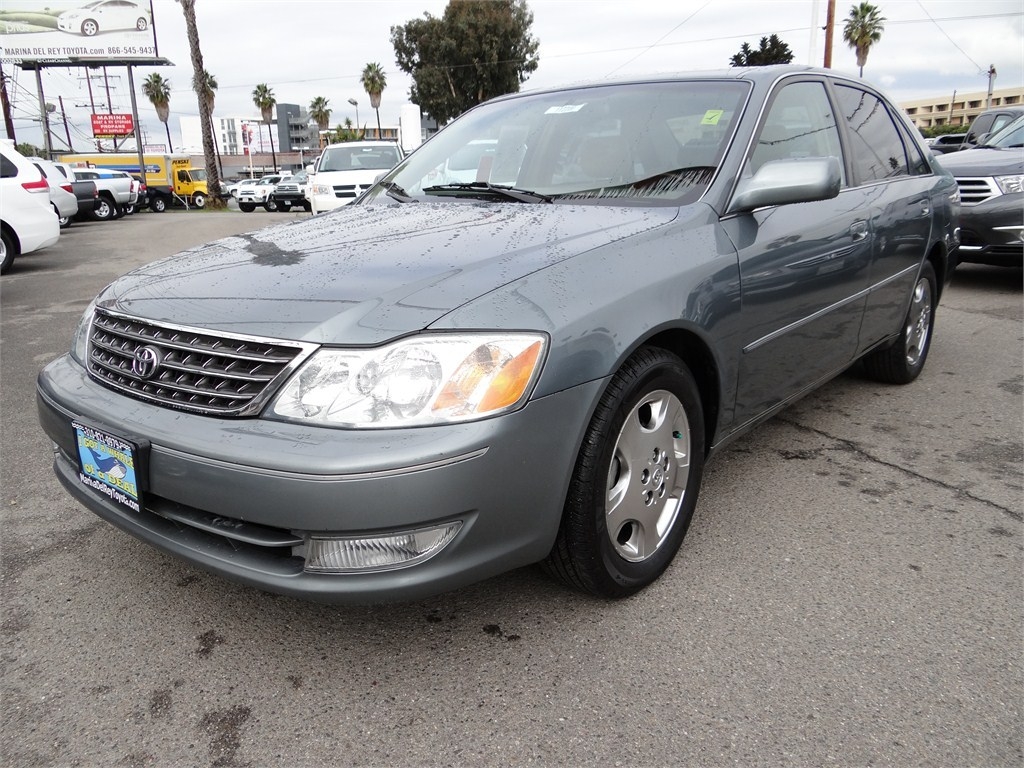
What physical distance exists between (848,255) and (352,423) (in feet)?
7.55

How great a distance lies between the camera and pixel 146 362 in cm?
203

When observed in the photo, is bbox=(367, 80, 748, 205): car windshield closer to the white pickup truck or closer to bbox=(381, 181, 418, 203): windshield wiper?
bbox=(381, 181, 418, 203): windshield wiper

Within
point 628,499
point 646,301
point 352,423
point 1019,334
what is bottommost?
point 1019,334

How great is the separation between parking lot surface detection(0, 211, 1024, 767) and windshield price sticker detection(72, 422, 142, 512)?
1.39 ft

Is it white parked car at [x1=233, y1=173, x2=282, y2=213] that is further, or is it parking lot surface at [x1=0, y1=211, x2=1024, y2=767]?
white parked car at [x1=233, y1=173, x2=282, y2=213]

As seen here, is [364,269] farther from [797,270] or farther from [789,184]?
[797,270]

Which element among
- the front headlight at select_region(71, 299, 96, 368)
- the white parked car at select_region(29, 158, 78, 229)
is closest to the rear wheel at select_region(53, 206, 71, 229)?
the white parked car at select_region(29, 158, 78, 229)

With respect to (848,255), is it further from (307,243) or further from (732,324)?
(307,243)

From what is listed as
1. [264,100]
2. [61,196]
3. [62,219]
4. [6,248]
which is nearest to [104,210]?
[62,219]

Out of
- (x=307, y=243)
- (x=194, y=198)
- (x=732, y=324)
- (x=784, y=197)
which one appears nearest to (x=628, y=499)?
(x=732, y=324)

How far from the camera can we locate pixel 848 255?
124 inches

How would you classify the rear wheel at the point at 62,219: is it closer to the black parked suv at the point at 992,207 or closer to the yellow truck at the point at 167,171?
the black parked suv at the point at 992,207

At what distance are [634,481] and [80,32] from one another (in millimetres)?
43201

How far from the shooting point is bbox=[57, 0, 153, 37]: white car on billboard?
36188mm
